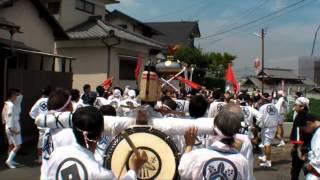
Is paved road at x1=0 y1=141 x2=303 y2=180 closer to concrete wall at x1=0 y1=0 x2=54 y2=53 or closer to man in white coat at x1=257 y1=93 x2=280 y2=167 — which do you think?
man in white coat at x1=257 y1=93 x2=280 y2=167

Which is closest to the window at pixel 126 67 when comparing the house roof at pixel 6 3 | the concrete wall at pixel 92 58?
the concrete wall at pixel 92 58

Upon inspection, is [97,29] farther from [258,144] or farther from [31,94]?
[258,144]

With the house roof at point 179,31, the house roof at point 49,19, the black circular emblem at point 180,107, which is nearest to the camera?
the black circular emblem at point 180,107

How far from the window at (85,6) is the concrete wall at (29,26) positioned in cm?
392

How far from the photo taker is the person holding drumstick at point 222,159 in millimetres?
3672

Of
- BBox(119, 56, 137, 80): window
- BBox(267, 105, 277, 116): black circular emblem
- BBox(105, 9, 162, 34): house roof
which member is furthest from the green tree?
BBox(267, 105, 277, 116): black circular emblem

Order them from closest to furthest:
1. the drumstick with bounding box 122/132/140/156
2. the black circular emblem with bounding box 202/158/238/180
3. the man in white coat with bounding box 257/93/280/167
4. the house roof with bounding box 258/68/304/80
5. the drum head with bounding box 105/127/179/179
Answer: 1. the black circular emblem with bounding box 202/158/238/180
2. the drumstick with bounding box 122/132/140/156
3. the drum head with bounding box 105/127/179/179
4. the man in white coat with bounding box 257/93/280/167
5. the house roof with bounding box 258/68/304/80

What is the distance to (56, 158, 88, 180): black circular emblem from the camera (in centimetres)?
322

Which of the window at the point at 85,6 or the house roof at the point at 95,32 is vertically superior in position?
the window at the point at 85,6

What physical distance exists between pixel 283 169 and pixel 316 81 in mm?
52907

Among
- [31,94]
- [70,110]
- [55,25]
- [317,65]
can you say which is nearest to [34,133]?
[31,94]

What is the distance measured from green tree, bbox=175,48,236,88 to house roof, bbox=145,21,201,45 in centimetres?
636

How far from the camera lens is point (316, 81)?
6203 cm

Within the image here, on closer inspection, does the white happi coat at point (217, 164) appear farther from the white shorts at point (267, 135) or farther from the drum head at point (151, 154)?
the white shorts at point (267, 135)
